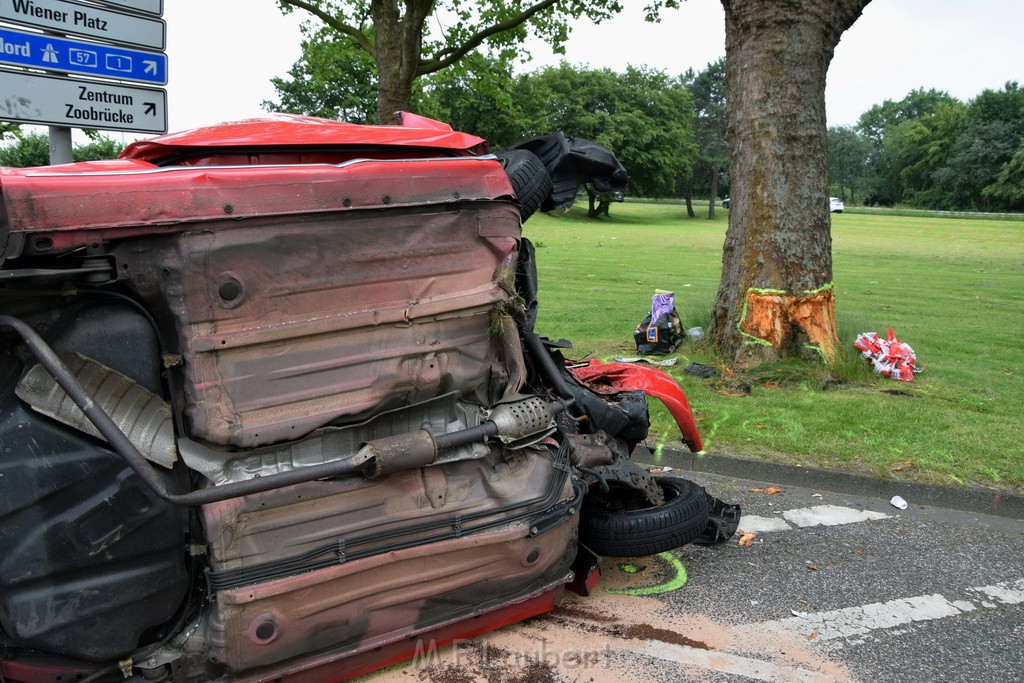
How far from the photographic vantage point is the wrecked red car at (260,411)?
2434 mm

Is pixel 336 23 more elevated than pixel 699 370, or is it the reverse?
pixel 336 23

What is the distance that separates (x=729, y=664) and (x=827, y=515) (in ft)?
5.96

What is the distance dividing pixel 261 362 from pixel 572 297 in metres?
10.7

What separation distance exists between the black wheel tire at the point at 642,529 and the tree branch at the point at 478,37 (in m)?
10.2

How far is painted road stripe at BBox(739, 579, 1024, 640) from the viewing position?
3.38m

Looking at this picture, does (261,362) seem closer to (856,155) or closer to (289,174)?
(289,174)

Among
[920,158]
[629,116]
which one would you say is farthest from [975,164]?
[629,116]

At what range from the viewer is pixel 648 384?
434cm

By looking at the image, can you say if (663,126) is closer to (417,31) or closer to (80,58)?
(417,31)

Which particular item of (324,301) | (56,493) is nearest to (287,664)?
(56,493)

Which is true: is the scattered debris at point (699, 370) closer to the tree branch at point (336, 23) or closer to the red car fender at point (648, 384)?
the red car fender at point (648, 384)

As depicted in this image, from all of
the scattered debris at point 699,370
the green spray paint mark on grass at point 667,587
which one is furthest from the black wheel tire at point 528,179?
the scattered debris at point 699,370

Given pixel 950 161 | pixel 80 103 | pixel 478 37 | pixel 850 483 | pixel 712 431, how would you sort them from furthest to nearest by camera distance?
pixel 950 161 < pixel 478 37 < pixel 712 431 < pixel 850 483 < pixel 80 103

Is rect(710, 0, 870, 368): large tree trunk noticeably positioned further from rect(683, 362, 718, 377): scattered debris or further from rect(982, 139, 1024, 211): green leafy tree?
rect(982, 139, 1024, 211): green leafy tree
